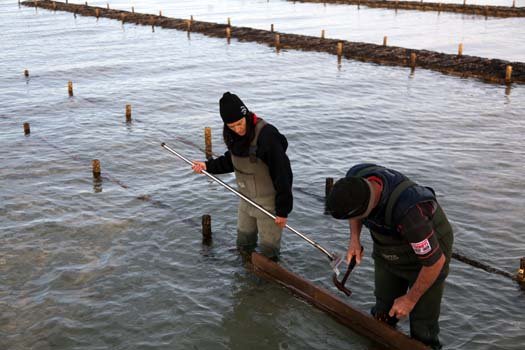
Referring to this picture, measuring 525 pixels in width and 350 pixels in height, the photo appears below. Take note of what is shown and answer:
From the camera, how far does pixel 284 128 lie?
1914 cm

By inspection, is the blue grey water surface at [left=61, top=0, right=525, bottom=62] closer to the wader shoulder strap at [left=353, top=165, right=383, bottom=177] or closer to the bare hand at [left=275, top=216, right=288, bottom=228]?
the bare hand at [left=275, top=216, right=288, bottom=228]

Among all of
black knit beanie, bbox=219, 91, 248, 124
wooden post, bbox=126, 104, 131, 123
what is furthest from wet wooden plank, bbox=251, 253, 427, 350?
wooden post, bbox=126, 104, 131, 123

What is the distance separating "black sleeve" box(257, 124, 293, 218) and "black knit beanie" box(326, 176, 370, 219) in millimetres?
2258

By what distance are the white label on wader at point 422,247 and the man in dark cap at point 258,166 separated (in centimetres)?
252

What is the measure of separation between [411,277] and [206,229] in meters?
5.55

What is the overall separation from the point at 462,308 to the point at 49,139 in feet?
48.6

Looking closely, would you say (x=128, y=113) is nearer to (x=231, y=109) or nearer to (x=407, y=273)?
(x=231, y=109)

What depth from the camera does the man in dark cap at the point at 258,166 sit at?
6465 mm

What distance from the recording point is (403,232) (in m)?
4.58

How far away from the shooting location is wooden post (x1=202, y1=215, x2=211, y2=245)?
10.1 m

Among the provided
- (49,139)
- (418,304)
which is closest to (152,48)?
(49,139)

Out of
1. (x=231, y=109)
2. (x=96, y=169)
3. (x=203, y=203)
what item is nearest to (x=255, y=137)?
(x=231, y=109)

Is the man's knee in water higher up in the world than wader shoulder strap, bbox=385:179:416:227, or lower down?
lower down

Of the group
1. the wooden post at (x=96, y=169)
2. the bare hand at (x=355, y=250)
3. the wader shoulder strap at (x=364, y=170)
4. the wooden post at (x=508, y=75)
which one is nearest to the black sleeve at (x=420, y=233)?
the wader shoulder strap at (x=364, y=170)
